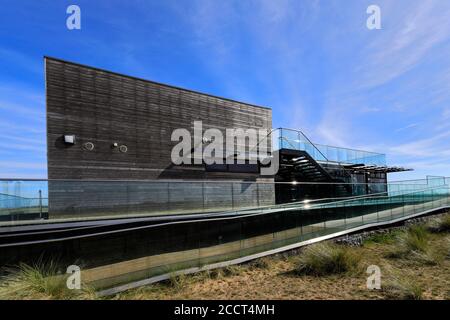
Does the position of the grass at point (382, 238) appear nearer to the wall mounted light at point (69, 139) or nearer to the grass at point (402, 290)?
the grass at point (402, 290)

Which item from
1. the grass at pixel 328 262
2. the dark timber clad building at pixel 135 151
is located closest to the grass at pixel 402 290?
the grass at pixel 328 262

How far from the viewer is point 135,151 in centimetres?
1545

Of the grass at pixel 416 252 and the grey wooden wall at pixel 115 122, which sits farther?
the grey wooden wall at pixel 115 122

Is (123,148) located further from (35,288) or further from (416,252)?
(416,252)

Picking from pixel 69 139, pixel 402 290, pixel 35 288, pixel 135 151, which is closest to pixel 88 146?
pixel 69 139

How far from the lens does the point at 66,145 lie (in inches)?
527

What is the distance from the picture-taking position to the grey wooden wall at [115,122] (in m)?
13.3

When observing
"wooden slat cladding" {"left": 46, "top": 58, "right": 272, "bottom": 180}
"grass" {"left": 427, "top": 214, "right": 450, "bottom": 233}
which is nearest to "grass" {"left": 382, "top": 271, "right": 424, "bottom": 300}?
"grass" {"left": 427, "top": 214, "right": 450, "bottom": 233}

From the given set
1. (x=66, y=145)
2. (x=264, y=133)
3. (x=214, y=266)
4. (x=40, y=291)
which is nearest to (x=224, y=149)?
(x=264, y=133)

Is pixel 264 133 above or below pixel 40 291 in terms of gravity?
above

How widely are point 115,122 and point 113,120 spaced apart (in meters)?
0.13

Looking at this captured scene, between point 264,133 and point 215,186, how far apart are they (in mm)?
8714
